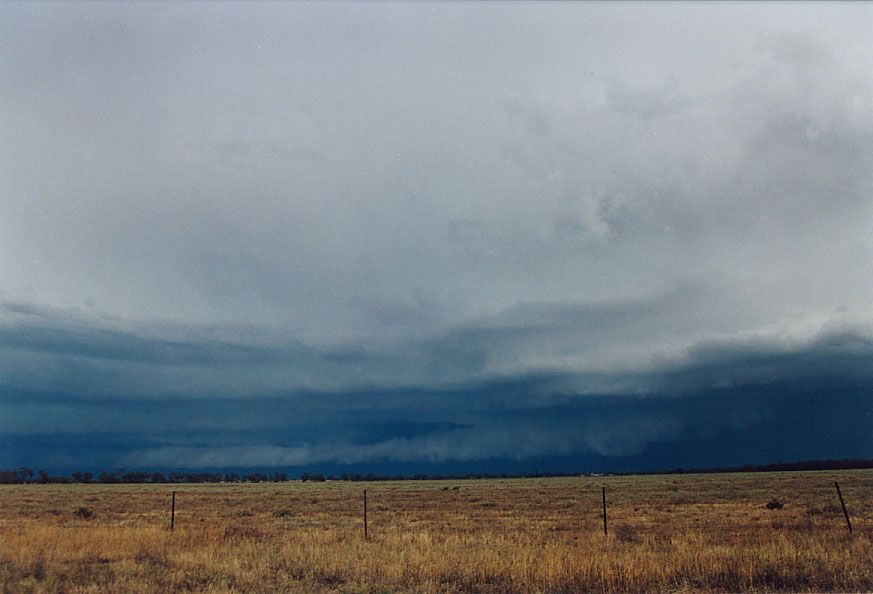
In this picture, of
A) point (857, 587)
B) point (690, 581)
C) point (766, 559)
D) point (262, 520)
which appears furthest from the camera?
point (262, 520)

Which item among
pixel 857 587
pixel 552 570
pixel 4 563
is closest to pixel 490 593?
pixel 552 570

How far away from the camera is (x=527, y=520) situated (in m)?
34.6

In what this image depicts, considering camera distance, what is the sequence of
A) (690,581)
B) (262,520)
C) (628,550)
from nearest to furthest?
(690,581) → (628,550) → (262,520)

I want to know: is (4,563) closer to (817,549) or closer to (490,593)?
(490,593)

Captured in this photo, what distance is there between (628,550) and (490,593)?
18.4 feet

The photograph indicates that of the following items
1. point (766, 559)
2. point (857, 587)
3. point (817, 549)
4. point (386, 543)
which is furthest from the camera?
point (386, 543)

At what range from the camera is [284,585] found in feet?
→ 47.5

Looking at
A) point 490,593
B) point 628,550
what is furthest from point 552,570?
point 628,550

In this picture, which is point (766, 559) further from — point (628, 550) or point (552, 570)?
point (552, 570)

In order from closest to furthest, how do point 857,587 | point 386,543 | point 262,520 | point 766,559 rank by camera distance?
point 857,587 < point 766,559 < point 386,543 < point 262,520

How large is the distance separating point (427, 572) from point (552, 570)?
9.62 ft

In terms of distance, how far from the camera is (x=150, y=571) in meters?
15.5

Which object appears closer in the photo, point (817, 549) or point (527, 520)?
point (817, 549)

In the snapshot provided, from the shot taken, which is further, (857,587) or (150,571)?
(150,571)
